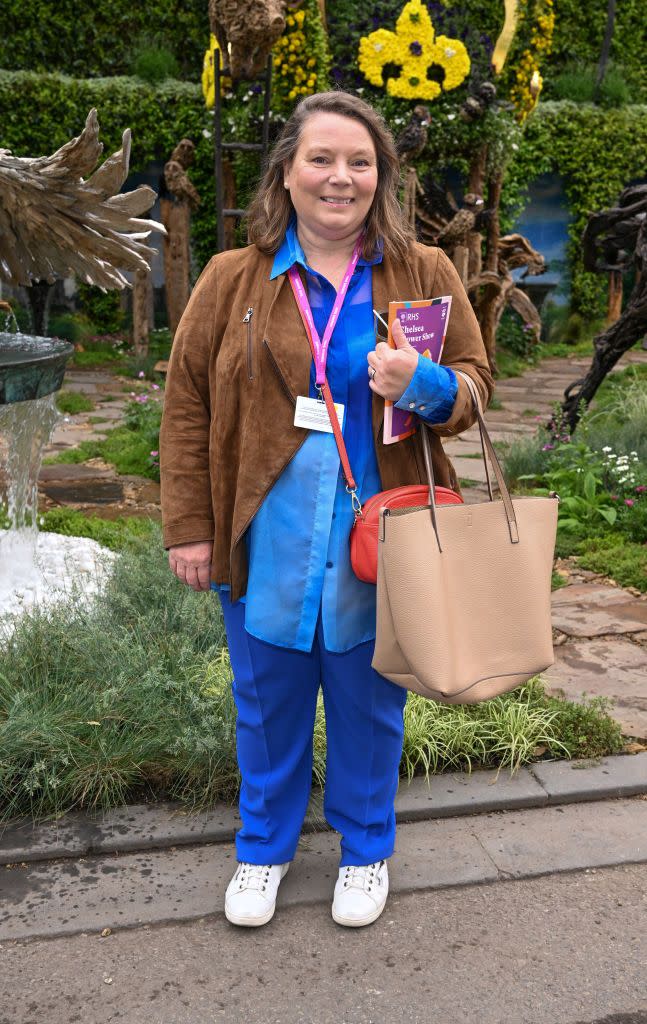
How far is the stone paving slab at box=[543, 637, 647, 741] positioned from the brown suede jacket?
5.15ft

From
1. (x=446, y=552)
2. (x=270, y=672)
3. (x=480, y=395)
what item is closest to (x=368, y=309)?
(x=480, y=395)

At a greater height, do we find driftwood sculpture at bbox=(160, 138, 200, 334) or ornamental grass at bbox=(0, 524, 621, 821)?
driftwood sculpture at bbox=(160, 138, 200, 334)

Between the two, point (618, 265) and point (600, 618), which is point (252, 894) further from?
point (618, 265)

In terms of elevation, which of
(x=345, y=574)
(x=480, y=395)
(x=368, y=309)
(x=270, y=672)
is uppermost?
(x=368, y=309)

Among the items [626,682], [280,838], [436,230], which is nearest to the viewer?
[280,838]

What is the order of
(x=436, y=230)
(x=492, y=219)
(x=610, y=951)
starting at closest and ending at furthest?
(x=610, y=951) → (x=492, y=219) → (x=436, y=230)

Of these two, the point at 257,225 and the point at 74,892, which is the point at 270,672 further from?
the point at 257,225

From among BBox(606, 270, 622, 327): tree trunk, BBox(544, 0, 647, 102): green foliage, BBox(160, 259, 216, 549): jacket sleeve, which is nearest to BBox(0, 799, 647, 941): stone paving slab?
BBox(160, 259, 216, 549): jacket sleeve

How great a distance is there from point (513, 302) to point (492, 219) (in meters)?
1.12

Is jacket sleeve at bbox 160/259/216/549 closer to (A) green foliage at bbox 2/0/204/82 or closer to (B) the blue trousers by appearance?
(B) the blue trousers

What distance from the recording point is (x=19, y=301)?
13.8m

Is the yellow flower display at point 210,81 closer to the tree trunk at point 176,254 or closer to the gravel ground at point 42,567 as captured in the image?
the tree trunk at point 176,254

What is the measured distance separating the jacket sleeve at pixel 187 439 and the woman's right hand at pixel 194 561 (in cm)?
2

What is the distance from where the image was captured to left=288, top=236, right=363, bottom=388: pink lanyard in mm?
2080
